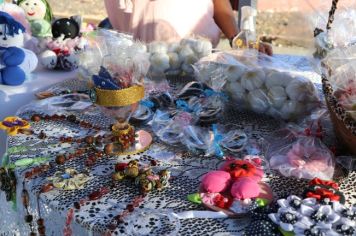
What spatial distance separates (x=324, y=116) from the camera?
3.42 ft

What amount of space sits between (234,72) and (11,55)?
2.40ft

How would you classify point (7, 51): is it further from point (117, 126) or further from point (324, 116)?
point (324, 116)

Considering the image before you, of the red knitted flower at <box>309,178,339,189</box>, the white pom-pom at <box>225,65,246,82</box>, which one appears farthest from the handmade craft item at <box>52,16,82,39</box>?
the red knitted flower at <box>309,178,339,189</box>

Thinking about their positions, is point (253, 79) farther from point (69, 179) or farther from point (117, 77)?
point (69, 179)

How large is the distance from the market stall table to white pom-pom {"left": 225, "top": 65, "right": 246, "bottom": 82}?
0.10m

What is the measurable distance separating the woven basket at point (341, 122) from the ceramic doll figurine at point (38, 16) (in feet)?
3.61

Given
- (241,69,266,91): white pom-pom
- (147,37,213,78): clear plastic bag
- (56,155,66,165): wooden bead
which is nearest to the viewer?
(56,155,66,165): wooden bead

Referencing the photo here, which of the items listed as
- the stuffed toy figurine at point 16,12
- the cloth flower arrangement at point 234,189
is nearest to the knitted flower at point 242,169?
the cloth flower arrangement at point 234,189

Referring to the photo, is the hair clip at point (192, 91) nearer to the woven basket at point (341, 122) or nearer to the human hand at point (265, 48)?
the human hand at point (265, 48)

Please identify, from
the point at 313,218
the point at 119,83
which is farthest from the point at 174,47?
the point at 313,218

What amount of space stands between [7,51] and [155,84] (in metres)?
0.51

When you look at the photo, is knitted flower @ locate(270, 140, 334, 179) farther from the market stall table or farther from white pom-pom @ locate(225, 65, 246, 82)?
white pom-pom @ locate(225, 65, 246, 82)

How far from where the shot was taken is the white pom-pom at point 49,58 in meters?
1.52

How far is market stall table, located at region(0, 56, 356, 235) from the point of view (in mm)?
749
